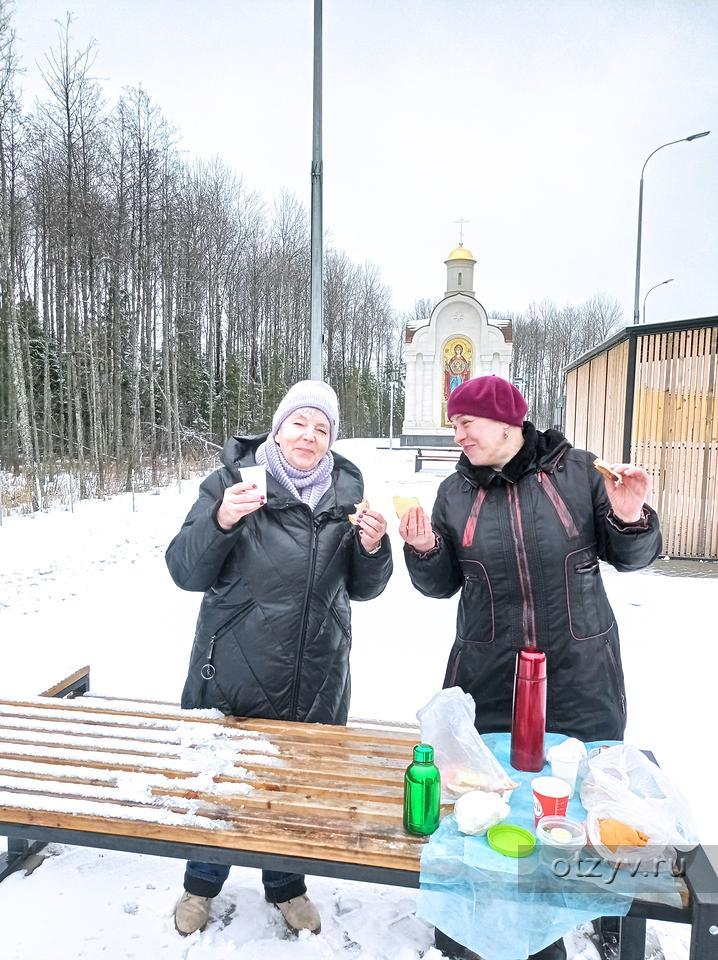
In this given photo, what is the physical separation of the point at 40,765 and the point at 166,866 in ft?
3.09

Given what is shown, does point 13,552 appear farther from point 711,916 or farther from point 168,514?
point 711,916

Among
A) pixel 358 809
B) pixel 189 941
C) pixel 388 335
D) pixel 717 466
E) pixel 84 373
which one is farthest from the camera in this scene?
pixel 388 335

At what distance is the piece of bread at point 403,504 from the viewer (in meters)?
2.15

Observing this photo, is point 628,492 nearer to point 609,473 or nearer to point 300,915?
point 609,473

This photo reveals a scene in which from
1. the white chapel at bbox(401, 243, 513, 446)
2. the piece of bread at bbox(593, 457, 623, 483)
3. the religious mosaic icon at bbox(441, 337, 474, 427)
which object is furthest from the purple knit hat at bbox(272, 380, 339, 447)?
the religious mosaic icon at bbox(441, 337, 474, 427)

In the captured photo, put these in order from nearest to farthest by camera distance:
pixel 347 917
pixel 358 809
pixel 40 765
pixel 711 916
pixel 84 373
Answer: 1. pixel 711 916
2. pixel 358 809
3. pixel 40 765
4. pixel 347 917
5. pixel 84 373

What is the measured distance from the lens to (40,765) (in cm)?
203

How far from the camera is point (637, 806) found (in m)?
1.57

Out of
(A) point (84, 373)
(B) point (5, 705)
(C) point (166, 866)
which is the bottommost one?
(C) point (166, 866)

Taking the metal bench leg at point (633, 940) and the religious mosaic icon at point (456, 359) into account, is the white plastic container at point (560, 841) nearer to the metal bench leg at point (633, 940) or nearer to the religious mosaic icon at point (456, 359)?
the metal bench leg at point (633, 940)

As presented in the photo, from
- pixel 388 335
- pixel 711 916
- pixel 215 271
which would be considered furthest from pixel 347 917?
pixel 388 335

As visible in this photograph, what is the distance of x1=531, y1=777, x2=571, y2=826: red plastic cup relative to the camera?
1.57m

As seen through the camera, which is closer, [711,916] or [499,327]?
[711,916]

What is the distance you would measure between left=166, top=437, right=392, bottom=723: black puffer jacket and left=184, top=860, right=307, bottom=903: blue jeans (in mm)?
571
